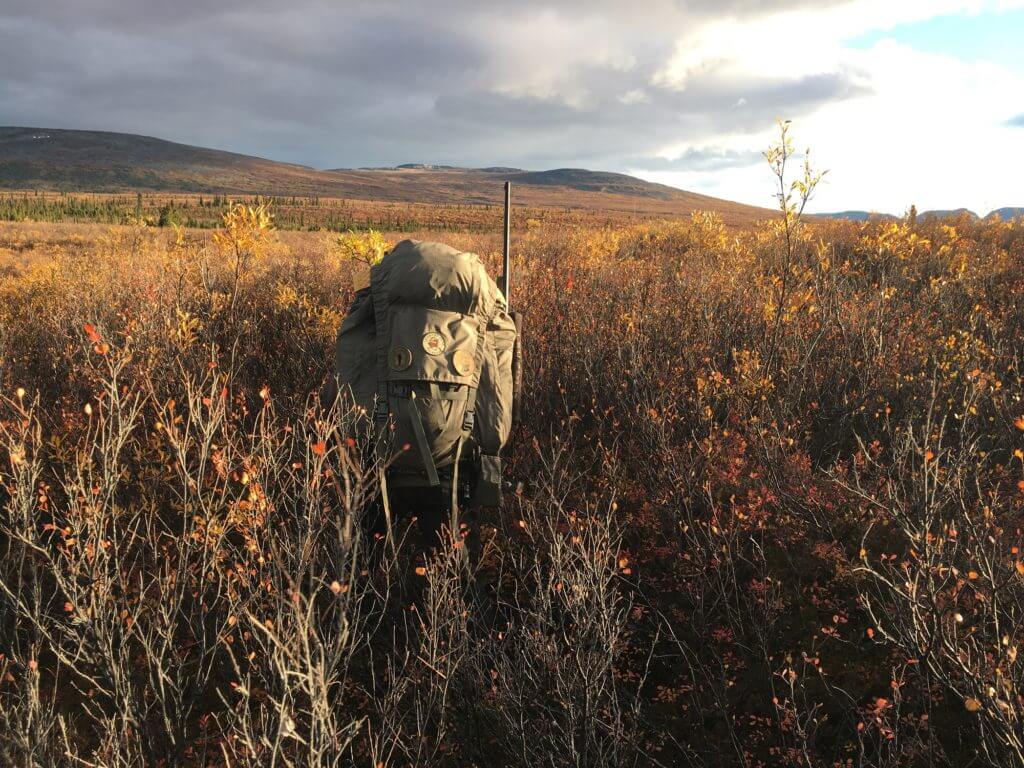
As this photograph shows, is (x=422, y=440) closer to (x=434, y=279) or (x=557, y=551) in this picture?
(x=434, y=279)

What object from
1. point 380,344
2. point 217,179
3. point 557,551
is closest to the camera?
point 557,551

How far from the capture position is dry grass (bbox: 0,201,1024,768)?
204 centimetres

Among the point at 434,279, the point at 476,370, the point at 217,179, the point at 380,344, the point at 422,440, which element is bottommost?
the point at 422,440

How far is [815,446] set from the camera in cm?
440

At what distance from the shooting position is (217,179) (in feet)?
403

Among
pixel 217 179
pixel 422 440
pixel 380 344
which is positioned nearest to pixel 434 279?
pixel 380 344

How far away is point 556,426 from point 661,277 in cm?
460

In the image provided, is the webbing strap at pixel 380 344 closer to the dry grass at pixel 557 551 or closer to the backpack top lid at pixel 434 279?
the backpack top lid at pixel 434 279

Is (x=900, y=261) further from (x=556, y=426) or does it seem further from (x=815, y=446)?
(x=556, y=426)

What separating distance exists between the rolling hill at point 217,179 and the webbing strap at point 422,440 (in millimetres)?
93838

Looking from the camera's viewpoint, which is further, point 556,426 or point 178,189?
point 178,189

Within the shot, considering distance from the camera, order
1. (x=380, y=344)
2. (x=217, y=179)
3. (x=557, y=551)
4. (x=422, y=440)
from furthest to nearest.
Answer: (x=217, y=179)
(x=380, y=344)
(x=422, y=440)
(x=557, y=551)

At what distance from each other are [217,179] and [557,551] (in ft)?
477

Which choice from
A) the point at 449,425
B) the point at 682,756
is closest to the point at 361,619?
the point at 449,425
